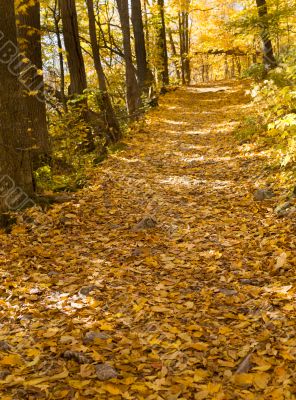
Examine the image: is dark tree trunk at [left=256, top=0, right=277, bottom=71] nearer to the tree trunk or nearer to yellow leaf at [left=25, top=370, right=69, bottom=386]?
the tree trunk

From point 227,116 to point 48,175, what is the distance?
8.68 meters

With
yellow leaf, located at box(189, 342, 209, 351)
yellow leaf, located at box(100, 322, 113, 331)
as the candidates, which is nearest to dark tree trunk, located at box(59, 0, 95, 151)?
yellow leaf, located at box(100, 322, 113, 331)

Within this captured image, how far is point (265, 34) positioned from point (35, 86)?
959cm

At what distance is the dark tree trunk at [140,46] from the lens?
55.2 ft

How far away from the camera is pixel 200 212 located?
681cm

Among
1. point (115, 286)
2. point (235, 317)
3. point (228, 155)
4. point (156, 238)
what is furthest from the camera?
point (228, 155)

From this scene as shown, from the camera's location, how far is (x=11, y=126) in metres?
6.36

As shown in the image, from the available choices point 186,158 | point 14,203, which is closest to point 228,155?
point 186,158

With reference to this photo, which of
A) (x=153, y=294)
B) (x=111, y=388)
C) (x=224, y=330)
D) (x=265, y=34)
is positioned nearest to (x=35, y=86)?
(x=153, y=294)

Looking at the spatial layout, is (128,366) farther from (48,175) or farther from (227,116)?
(227,116)

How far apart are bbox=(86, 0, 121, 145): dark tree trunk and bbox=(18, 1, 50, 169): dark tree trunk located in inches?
109

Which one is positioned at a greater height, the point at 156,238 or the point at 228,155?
the point at 228,155

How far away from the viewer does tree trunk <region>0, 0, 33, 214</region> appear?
612 cm

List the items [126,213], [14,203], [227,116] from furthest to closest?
[227,116] → [126,213] → [14,203]
